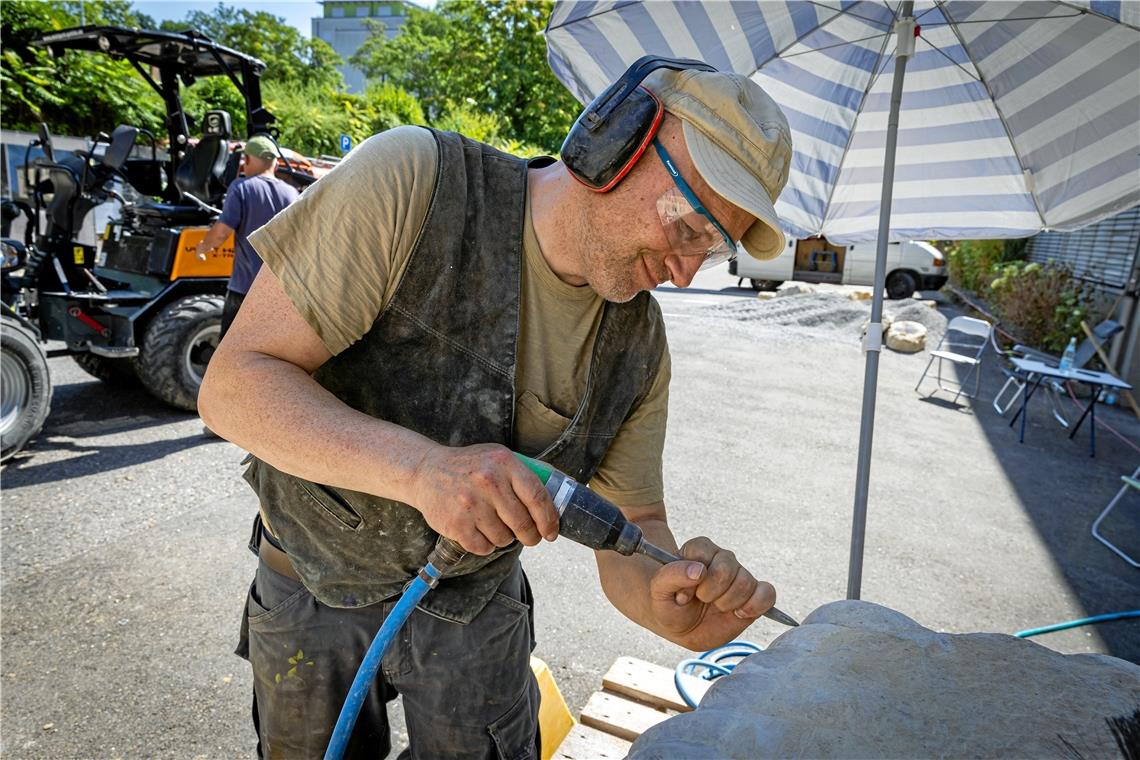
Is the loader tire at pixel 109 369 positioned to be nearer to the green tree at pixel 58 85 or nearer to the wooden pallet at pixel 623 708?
the wooden pallet at pixel 623 708

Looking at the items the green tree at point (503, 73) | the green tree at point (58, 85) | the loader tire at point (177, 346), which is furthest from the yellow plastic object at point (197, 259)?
the green tree at point (503, 73)

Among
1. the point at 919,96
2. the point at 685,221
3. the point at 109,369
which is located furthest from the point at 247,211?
the point at 685,221

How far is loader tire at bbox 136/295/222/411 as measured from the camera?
204 inches

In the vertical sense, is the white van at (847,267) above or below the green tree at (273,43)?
below

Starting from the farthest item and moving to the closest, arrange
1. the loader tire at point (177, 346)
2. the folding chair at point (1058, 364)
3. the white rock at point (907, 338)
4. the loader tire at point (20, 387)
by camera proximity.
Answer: the white rock at point (907, 338) → the folding chair at point (1058, 364) → the loader tire at point (177, 346) → the loader tire at point (20, 387)

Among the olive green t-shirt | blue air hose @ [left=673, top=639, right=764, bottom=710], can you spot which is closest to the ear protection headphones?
the olive green t-shirt

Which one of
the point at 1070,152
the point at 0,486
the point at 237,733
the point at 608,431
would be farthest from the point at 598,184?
the point at 0,486

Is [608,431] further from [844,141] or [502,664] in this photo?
[844,141]

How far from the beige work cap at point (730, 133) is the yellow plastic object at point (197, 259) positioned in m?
4.90

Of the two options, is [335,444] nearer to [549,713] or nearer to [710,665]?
[549,713]

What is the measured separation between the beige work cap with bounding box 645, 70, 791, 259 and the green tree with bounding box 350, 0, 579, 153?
2223 cm

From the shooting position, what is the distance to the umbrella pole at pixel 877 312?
95.4 inches

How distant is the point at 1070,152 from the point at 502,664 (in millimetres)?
2722

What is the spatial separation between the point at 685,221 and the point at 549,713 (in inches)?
68.3
